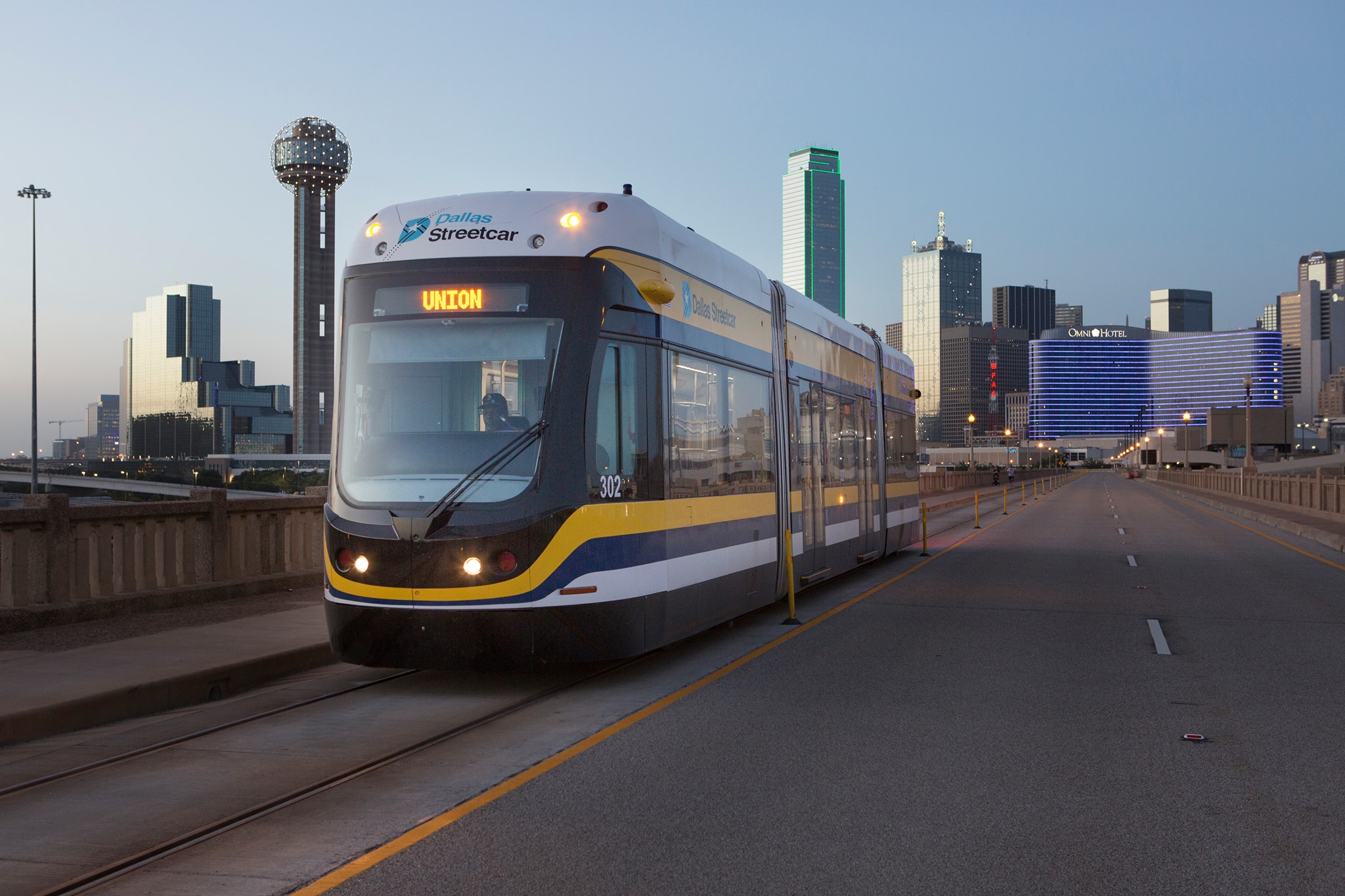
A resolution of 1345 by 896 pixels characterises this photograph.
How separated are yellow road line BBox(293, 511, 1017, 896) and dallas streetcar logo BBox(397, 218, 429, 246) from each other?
13.6 feet

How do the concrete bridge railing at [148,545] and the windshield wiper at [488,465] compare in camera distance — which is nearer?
the windshield wiper at [488,465]

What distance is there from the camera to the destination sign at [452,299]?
906cm

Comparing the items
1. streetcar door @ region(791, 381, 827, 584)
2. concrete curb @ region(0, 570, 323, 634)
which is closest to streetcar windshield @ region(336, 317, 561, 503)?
concrete curb @ region(0, 570, 323, 634)

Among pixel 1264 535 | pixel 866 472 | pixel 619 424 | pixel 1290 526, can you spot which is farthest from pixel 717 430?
pixel 1290 526

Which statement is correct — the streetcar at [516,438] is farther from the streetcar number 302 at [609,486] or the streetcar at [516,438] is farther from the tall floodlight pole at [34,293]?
the tall floodlight pole at [34,293]

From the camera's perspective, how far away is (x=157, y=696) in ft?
29.4

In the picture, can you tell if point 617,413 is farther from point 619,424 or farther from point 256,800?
point 256,800

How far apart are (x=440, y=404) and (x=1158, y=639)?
311 inches

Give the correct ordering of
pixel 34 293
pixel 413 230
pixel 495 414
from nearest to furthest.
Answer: pixel 495 414 < pixel 413 230 < pixel 34 293

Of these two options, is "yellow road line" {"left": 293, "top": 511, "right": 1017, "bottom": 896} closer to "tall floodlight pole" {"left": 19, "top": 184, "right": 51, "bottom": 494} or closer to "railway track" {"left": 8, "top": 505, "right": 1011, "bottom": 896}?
"railway track" {"left": 8, "top": 505, "right": 1011, "bottom": 896}

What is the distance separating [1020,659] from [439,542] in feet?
18.1

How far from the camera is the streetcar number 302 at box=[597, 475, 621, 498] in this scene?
8984 mm

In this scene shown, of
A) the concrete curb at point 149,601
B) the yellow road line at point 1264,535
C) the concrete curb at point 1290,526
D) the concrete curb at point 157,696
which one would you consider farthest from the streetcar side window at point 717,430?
the concrete curb at point 1290,526

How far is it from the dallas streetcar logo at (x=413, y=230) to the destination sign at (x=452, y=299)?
0.45 metres
